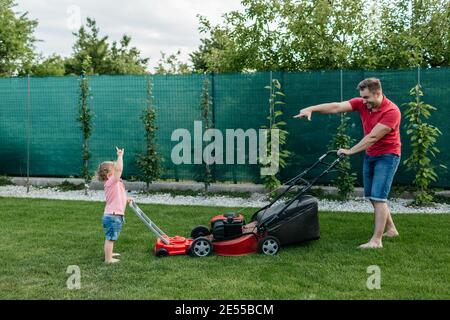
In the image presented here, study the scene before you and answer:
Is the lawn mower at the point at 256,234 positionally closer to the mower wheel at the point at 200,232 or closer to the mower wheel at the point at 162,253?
the mower wheel at the point at 162,253

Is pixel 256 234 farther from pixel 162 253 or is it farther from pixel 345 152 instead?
pixel 345 152

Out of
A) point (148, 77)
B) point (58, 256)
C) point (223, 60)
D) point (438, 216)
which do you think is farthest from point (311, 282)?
point (223, 60)

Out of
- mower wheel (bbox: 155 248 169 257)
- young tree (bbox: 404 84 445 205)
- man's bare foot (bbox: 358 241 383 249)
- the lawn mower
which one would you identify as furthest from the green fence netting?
mower wheel (bbox: 155 248 169 257)

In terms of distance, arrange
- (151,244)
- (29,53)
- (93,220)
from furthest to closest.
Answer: (29,53)
(93,220)
(151,244)

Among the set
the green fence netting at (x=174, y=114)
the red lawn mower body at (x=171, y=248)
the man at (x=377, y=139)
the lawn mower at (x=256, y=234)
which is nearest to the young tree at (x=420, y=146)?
the green fence netting at (x=174, y=114)

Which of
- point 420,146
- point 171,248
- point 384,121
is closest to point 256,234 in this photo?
point 171,248

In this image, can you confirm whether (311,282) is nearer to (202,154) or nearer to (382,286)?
(382,286)

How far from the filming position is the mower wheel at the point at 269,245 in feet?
16.7

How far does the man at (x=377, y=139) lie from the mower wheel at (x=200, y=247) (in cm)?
151

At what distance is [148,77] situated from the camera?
945 cm

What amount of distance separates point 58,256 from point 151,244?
0.95 meters

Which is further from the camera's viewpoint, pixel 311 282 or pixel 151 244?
pixel 151 244

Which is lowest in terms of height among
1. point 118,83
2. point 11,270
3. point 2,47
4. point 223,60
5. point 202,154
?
point 11,270

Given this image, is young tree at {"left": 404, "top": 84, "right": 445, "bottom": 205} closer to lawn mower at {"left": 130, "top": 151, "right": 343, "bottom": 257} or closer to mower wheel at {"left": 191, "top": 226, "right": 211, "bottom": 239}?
lawn mower at {"left": 130, "top": 151, "right": 343, "bottom": 257}
